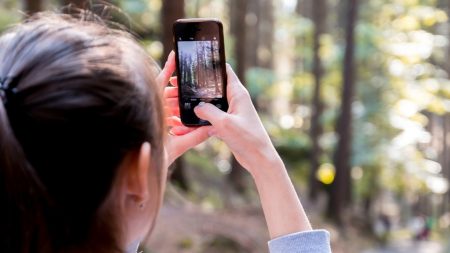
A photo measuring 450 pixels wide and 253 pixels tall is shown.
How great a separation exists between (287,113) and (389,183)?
12.9m

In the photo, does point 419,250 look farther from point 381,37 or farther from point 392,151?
point 381,37

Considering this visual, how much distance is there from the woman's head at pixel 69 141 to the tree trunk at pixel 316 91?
1987 centimetres

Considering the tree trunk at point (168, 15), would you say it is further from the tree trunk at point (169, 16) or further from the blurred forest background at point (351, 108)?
the blurred forest background at point (351, 108)

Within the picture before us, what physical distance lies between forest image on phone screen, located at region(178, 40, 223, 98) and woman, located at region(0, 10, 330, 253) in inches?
13.8

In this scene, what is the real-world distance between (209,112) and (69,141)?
502mm

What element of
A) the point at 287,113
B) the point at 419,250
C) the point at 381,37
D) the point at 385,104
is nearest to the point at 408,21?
the point at 381,37

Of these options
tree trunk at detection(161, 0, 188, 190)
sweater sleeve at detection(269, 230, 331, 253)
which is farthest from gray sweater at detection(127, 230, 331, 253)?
tree trunk at detection(161, 0, 188, 190)

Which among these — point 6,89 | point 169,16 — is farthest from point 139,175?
point 169,16

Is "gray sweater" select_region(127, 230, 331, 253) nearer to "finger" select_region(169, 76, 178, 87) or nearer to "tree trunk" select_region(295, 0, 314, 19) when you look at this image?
"finger" select_region(169, 76, 178, 87)

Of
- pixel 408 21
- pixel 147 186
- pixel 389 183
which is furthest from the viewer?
pixel 389 183

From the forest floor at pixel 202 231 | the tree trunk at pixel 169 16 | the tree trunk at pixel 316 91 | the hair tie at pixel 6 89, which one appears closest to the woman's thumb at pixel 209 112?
the hair tie at pixel 6 89

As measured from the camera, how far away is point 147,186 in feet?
3.92

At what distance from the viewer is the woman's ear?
114 centimetres

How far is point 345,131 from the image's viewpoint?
19641 millimetres
